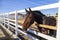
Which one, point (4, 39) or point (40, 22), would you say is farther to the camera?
point (4, 39)

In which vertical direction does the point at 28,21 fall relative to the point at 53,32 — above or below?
above

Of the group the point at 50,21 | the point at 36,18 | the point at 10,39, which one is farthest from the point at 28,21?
the point at 10,39

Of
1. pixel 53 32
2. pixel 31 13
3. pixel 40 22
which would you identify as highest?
pixel 31 13

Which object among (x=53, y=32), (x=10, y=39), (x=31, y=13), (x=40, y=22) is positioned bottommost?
(x=10, y=39)

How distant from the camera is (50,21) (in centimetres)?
380

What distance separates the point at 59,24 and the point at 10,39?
11.2ft

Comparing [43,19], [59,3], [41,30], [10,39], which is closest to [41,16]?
[43,19]

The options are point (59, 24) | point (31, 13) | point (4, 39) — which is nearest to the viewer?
point (59, 24)

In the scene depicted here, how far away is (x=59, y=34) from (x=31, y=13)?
5.70 ft

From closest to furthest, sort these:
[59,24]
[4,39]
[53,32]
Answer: [59,24] → [53,32] → [4,39]

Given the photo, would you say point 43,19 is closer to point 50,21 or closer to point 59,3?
point 50,21

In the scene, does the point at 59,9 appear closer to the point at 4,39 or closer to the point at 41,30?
the point at 41,30

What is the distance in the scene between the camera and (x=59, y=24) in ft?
7.92

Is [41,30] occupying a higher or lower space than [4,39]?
higher
